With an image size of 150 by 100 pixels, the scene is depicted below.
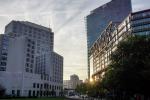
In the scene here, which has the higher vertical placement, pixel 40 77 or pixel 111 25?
pixel 111 25

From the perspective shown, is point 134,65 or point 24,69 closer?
point 134,65

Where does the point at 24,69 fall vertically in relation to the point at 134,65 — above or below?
above

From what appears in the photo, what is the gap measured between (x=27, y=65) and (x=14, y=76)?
14517mm

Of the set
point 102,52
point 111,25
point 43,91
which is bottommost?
point 43,91

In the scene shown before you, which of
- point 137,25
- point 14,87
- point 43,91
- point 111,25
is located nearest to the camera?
point 137,25

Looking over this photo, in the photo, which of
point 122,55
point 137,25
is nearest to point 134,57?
point 122,55

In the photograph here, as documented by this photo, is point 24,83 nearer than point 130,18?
No

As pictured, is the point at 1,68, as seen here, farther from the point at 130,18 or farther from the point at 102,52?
the point at 130,18

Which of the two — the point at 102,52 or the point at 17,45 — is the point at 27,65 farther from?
the point at 102,52

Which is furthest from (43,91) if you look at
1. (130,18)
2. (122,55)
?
(122,55)

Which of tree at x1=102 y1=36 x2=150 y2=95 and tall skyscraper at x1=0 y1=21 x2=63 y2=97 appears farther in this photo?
tall skyscraper at x1=0 y1=21 x2=63 y2=97

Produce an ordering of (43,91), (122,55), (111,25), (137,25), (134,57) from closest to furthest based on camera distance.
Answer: (134,57) → (122,55) → (137,25) → (111,25) → (43,91)

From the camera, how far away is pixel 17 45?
556 ft

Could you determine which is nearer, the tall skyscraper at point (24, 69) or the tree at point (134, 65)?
the tree at point (134, 65)
